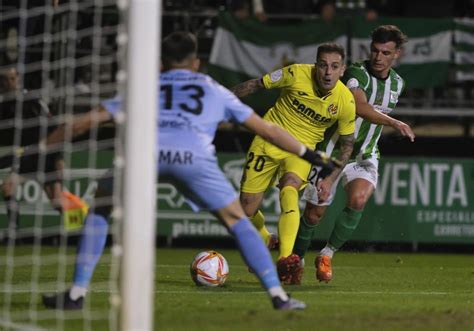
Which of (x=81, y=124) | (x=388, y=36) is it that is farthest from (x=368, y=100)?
(x=81, y=124)

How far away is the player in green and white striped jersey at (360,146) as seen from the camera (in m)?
10.7

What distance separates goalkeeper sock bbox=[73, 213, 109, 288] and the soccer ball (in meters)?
2.37

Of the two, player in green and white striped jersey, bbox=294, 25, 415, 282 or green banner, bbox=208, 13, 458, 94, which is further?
green banner, bbox=208, 13, 458, 94

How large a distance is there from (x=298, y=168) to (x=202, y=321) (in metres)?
3.27

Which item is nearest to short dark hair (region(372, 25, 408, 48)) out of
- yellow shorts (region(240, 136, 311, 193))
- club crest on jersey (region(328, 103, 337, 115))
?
club crest on jersey (region(328, 103, 337, 115))

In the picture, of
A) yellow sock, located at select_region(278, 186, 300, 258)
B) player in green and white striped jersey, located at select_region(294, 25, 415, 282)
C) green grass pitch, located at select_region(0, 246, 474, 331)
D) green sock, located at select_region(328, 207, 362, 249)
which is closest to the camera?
green grass pitch, located at select_region(0, 246, 474, 331)

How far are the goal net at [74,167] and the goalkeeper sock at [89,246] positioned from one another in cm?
10

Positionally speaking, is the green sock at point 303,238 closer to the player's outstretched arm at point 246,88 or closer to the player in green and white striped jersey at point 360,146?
the player in green and white striped jersey at point 360,146

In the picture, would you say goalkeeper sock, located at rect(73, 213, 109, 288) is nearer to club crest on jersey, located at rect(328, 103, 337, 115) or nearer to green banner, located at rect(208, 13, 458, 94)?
club crest on jersey, located at rect(328, 103, 337, 115)

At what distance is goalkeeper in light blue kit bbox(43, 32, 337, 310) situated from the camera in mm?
7668

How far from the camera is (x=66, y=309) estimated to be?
7895mm

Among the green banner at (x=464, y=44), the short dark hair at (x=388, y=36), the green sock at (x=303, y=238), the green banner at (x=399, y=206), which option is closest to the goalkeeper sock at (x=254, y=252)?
the green sock at (x=303, y=238)

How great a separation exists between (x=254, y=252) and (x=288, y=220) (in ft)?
8.17

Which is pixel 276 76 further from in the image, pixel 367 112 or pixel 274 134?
Result: pixel 274 134
